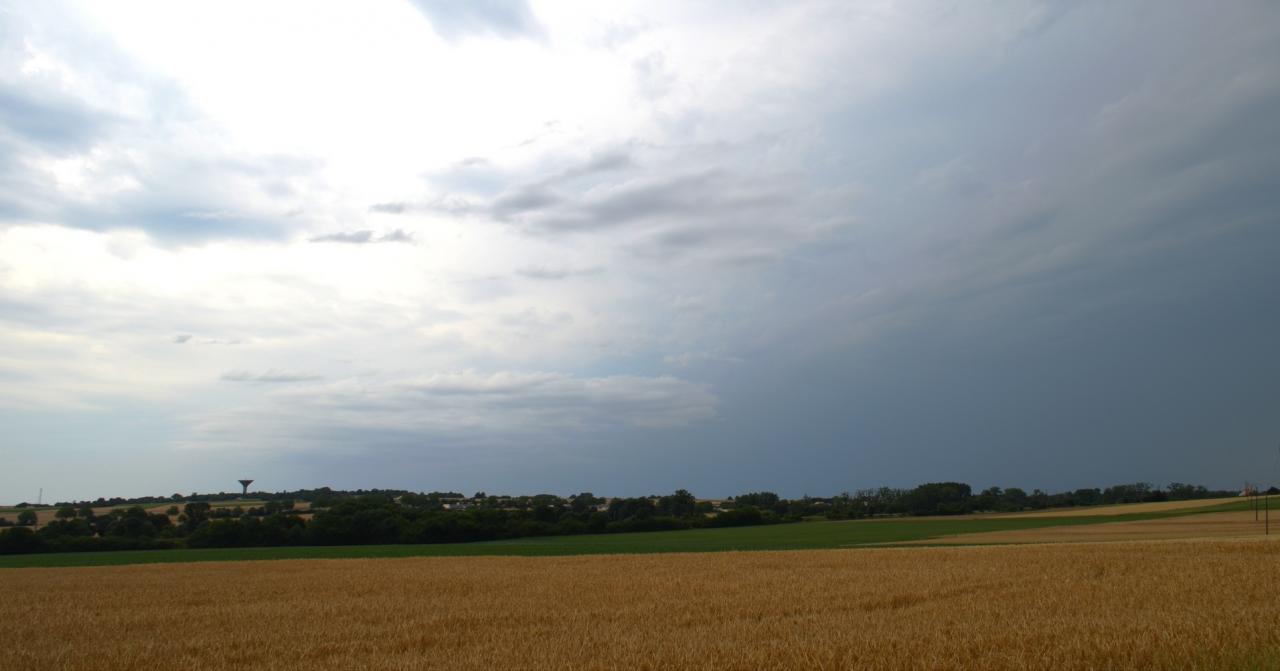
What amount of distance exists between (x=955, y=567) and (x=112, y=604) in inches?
1023

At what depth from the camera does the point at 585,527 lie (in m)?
108

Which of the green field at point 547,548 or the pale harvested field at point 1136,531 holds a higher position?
the pale harvested field at point 1136,531

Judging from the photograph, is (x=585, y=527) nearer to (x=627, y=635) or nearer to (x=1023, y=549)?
(x=1023, y=549)

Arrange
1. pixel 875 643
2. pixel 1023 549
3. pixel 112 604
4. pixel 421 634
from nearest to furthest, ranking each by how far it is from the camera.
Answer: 1. pixel 875 643
2. pixel 421 634
3. pixel 112 604
4. pixel 1023 549

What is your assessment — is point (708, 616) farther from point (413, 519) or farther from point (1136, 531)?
point (413, 519)

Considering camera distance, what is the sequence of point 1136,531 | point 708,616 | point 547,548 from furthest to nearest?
point 547,548
point 1136,531
point 708,616

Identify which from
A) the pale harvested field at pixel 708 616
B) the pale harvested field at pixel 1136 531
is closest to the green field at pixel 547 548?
the pale harvested field at pixel 1136 531

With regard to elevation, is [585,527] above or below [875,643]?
below

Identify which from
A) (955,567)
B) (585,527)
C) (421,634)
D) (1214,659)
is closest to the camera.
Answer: (1214,659)

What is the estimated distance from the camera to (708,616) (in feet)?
56.9

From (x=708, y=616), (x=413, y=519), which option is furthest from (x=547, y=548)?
(x=708, y=616)

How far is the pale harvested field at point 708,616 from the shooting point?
39.2 feet

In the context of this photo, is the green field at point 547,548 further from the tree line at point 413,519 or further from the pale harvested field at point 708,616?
the pale harvested field at point 708,616

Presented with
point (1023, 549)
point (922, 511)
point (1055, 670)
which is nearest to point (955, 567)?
point (1023, 549)
